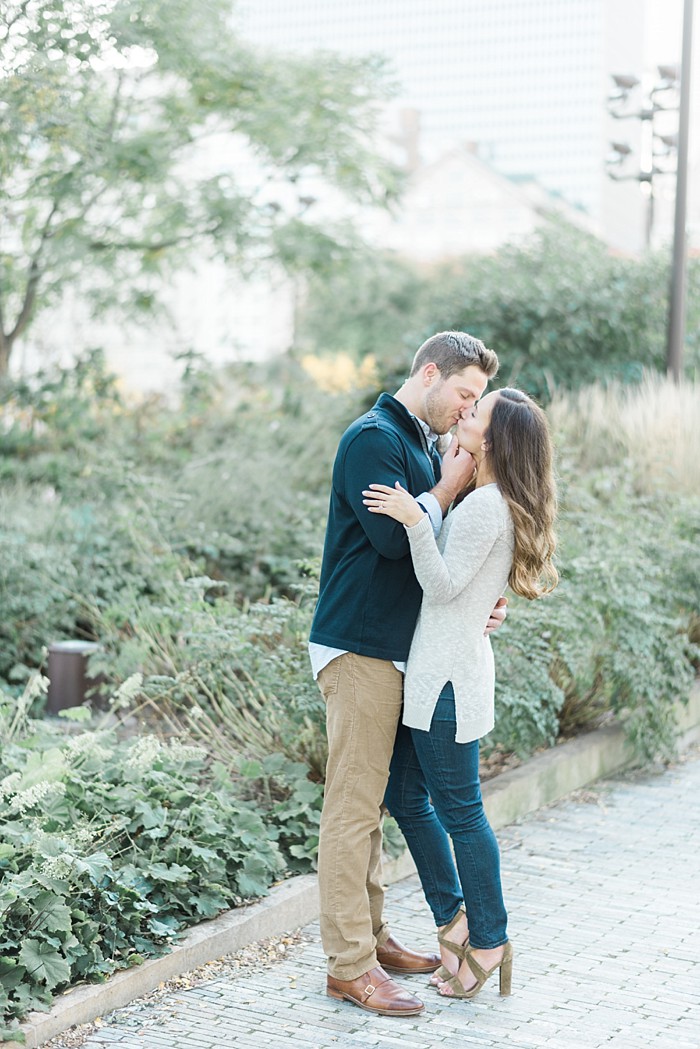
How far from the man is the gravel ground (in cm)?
39

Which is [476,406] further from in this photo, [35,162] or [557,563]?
[35,162]

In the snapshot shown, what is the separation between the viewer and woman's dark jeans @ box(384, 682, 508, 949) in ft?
12.6

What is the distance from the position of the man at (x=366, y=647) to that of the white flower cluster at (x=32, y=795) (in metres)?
0.88

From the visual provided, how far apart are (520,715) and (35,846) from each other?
Result: 2371 mm

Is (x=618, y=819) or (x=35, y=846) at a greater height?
(x=35, y=846)

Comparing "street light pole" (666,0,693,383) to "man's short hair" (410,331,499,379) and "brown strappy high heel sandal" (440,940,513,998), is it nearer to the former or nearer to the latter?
"man's short hair" (410,331,499,379)

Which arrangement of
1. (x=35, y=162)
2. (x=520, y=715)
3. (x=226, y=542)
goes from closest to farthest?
1. (x=520, y=715)
2. (x=226, y=542)
3. (x=35, y=162)

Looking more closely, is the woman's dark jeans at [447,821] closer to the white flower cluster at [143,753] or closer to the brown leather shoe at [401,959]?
the brown leather shoe at [401,959]

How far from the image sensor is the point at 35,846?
3.95 meters

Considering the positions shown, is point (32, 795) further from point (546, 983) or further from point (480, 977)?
point (546, 983)

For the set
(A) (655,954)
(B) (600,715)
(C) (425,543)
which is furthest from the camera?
(B) (600,715)

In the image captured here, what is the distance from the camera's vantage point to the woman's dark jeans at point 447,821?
12.6 feet

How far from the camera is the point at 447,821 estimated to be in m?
3.92

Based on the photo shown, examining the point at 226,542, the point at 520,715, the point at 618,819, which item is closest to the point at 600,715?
the point at 618,819
